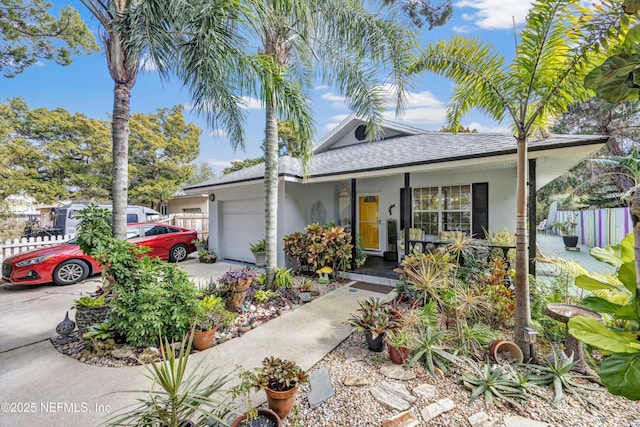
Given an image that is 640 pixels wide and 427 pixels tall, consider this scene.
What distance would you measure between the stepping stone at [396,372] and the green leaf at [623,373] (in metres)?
2.24

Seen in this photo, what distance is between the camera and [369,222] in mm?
9367

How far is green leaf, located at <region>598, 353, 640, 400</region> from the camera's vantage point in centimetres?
96

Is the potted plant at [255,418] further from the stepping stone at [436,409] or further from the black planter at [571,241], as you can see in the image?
the black planter at [571,241]

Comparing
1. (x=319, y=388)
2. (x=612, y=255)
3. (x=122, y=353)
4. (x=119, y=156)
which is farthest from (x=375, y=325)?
(x=119, y=156)

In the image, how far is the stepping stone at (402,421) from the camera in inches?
87.6

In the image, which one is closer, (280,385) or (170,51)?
(280,385)

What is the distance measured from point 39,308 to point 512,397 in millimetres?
8165

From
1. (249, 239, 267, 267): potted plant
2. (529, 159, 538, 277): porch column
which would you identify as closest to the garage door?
(249, 239, 267, 267): potted plant

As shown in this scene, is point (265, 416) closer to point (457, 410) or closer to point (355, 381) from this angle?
point (355, 381)

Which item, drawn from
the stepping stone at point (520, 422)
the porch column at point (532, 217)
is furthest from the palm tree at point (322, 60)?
the stepping stone at point (520, 422)

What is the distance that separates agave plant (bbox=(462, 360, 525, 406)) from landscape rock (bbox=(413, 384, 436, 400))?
1.15ft

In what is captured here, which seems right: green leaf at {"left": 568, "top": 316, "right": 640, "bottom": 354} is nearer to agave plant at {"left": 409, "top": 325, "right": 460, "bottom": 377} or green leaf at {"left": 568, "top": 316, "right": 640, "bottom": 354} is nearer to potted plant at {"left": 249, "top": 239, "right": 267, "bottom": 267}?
agave plant at {"left": 409, "top": 325, "right": 460, "bottom": 377}

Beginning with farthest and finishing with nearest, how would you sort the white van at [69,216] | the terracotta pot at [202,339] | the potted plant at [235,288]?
1. the white van at [69,216]
2. the potted plant at [235,288]
3. the terracotta pot at [202,339]

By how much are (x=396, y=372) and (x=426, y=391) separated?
385mm
